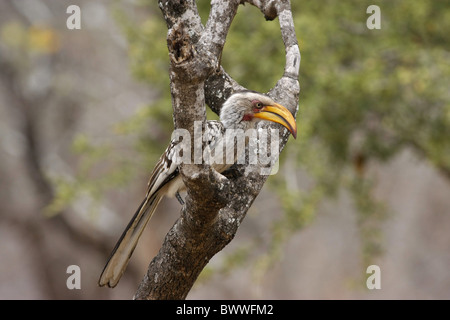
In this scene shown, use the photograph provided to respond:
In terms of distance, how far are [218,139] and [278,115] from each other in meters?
0.24

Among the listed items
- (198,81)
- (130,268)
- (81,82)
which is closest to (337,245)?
(130,268)

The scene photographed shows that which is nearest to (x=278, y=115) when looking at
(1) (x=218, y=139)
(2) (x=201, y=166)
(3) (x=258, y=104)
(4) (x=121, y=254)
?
(3) (x=258, y=104)

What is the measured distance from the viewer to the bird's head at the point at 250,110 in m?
2.24

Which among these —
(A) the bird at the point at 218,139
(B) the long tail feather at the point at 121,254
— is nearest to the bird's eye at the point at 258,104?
(A) the bird at the point at 218,139

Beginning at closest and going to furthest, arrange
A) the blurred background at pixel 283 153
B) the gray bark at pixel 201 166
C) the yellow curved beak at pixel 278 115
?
1. the gray bark at pixel 201 166
2. the yellow curved beak at pixel 278 115
3. the blurred background at pixel 283 153

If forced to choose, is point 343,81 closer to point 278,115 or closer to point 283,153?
point 283,153

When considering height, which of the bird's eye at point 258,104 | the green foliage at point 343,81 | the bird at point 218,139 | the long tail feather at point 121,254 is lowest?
the long tail feather at point 121,254

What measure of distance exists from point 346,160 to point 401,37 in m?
1.13

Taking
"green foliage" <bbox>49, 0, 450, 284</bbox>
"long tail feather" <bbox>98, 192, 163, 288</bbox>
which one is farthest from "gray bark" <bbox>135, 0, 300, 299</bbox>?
"green foliage" <bbox>49, 0, 450, 284</bbox>

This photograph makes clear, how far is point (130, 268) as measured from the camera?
6836 millimetres

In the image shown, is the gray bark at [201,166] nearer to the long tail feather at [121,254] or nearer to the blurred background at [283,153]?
the long tail feather at [121,254]

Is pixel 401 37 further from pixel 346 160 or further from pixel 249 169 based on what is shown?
pixel 249 169

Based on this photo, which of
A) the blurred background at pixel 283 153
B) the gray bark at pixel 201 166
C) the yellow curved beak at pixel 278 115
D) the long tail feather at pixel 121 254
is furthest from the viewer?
the blurred background at pixel 283 153
